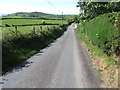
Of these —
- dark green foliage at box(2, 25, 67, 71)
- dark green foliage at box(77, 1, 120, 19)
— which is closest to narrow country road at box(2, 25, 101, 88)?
dark green foliage at box(2, 25, 67, 71)

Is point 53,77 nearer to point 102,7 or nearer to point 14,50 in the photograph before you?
point 14,50

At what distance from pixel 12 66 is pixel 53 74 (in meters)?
3.29

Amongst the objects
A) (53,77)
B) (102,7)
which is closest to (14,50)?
(53,77)

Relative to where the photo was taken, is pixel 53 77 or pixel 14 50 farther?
pixel 14 50

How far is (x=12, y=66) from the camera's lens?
1127cm

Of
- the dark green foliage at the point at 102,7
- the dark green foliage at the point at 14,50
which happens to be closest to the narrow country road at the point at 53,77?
the dark green foliage at the point at 14,50

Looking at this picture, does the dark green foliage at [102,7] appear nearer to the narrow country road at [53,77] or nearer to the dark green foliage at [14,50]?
the dark green foliage at [14,50]

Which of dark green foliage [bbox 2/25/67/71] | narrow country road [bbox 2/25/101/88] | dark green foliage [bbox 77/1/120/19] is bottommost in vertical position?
narrow country road [bbox 2/25/101/88]

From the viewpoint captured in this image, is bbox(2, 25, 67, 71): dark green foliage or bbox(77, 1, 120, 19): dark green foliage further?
bbox(77, 1, 120, 19): dark green foliage

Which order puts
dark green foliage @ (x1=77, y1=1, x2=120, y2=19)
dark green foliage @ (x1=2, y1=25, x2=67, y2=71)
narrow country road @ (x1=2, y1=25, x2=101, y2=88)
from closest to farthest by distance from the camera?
narrow country road @ (x1=2, y1=25, x2=101, y2=88)
dark green foliage @ (x1=2, y1=25, x2=67, y2=71)
dark green foliage @ (x1=77, y1=1, x2=120, y2=19)

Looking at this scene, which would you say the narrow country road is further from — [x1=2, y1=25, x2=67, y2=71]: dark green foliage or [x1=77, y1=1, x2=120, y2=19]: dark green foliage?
[x1=77, y1=1, x2=120, y2=19]: dark green foliage

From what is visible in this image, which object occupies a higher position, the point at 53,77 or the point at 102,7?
the point at 102,7

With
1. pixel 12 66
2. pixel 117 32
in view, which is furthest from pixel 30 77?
pixel 117 32

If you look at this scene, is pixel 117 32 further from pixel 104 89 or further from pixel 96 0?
pixel 96 0
